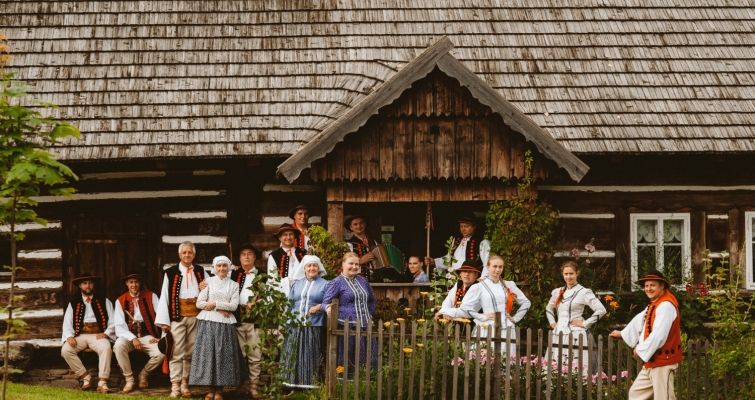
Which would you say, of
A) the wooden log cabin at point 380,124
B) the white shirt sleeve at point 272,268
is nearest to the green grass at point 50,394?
the white shirt sleeve at point 272,268

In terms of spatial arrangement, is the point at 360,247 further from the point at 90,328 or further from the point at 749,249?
the point at 749,249

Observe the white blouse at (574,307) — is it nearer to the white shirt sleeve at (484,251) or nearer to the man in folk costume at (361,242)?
the white shirt sleeve at (484,251)

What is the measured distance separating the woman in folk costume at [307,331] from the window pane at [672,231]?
5317mm

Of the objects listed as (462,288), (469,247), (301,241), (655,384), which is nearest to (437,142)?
(469,247)

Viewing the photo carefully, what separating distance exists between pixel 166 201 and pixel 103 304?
6.33 feet

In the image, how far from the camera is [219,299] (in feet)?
39.7

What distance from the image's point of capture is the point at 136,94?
14812mm

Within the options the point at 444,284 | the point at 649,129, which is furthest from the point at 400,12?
the point at 444,284

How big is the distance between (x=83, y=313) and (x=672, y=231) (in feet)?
24.5

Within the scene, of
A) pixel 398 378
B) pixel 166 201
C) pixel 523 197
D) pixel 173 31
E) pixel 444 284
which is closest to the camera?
pixel 398 378

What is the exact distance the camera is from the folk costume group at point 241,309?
11734 mm

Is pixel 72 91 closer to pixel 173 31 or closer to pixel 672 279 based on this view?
pixel 173 31

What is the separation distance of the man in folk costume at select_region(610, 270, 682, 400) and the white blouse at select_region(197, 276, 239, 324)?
409cm

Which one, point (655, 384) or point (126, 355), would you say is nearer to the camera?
point (655, 384)
